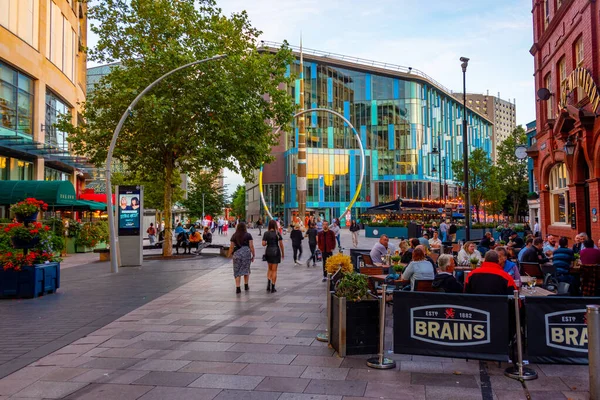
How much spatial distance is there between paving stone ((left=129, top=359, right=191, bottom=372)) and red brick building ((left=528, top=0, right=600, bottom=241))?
1548 centimetres

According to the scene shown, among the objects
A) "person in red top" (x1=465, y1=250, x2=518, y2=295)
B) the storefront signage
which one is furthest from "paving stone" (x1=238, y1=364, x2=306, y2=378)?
the storefront signage

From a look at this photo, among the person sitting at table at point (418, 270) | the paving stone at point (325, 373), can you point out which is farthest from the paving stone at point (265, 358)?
the person sitting at table at point (418, 270)

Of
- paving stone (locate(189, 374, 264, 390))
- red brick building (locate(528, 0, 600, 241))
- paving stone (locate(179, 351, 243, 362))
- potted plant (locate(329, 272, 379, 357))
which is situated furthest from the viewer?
red brick building (locate(528, 0, 600, 241))

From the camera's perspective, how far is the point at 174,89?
20609 mm

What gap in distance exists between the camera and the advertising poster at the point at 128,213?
19797mm

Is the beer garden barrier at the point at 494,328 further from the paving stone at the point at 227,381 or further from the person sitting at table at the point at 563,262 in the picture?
the person sitting at table at the point at 563,262

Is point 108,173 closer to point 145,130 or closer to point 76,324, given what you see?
point 145,130

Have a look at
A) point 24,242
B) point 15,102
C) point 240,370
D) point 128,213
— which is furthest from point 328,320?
point 15,102

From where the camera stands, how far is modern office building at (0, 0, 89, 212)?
2444cm

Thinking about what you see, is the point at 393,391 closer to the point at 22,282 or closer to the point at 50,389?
the point at 50,389

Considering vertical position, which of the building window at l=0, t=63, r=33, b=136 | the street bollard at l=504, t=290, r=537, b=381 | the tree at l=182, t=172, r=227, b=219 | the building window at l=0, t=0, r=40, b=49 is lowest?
the street bollard at l=504, t=290, r=537, b=381

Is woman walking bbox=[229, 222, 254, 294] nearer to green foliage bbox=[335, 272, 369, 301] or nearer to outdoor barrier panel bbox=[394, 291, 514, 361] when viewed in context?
green foliage bbox=[335, 272, 369, 301]

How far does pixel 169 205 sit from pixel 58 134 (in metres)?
15.4

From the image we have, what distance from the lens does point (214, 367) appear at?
20.3 ft
